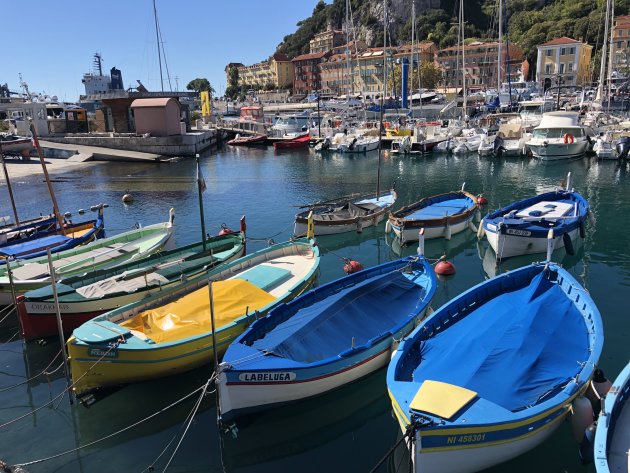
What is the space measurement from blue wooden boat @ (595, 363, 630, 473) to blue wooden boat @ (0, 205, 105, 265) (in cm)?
2057

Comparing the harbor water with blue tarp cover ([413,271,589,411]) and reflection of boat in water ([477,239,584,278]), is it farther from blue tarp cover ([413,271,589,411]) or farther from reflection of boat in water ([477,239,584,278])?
blue tarp cover ([413,271,589,411])

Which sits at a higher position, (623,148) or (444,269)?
(623,148)

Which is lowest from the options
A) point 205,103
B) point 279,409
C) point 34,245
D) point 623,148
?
point 279,409

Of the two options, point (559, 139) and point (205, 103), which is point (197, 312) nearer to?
point (559, 139)

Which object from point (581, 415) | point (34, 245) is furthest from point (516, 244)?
point (34, 245)

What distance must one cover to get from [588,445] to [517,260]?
14901 mm

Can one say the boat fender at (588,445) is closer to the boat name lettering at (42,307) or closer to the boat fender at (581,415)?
the boat fender at (581,415)

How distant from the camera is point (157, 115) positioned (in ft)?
224

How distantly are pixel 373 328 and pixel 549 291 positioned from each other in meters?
5.83

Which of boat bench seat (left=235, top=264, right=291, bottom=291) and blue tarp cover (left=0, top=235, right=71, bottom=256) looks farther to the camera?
blue tarp cover (left=0, top=235, right=71, bottom=256)

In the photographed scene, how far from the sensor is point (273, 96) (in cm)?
16225

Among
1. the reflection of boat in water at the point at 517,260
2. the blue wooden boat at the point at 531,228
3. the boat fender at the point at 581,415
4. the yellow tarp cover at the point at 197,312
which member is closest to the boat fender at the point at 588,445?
the boat fender at the point at 581,415

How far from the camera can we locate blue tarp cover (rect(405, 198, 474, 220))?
29094mm

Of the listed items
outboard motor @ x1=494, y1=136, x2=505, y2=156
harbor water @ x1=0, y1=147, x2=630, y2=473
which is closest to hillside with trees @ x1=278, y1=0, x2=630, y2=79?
outboard motor @ x1=494, y1=136, x2=505, y2=156
